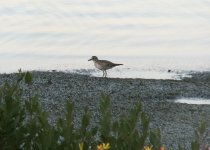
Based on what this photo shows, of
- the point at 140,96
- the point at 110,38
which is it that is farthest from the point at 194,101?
the point at 110,38

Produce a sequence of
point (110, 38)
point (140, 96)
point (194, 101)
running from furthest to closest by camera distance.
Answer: point (110, 38), point (194, 101), point (140, 96)

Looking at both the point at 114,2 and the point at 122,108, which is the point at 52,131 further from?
the point at 114,2

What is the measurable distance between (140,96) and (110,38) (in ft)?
47.6

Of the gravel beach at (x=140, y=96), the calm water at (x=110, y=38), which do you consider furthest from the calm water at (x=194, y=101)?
the calm water at (x=110, y=38)

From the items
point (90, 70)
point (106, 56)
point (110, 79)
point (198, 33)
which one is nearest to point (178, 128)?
point (110, 79)

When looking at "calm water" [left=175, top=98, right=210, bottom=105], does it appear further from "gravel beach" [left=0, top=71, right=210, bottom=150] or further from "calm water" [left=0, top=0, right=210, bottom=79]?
"calm water" [left=0, top=0, right=210, bottom=79]

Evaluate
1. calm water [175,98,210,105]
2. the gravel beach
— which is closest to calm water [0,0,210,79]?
the gravel beach

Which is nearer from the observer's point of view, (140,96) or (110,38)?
(140,96)

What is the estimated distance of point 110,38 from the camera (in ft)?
101

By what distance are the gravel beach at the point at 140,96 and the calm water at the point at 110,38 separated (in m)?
2.72

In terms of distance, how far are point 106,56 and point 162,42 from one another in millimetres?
4497

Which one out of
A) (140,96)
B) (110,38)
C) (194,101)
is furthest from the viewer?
(110,38)

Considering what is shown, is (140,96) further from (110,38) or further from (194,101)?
(110,38)

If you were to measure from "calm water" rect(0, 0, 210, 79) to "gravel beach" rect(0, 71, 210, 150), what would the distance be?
8.91ft
